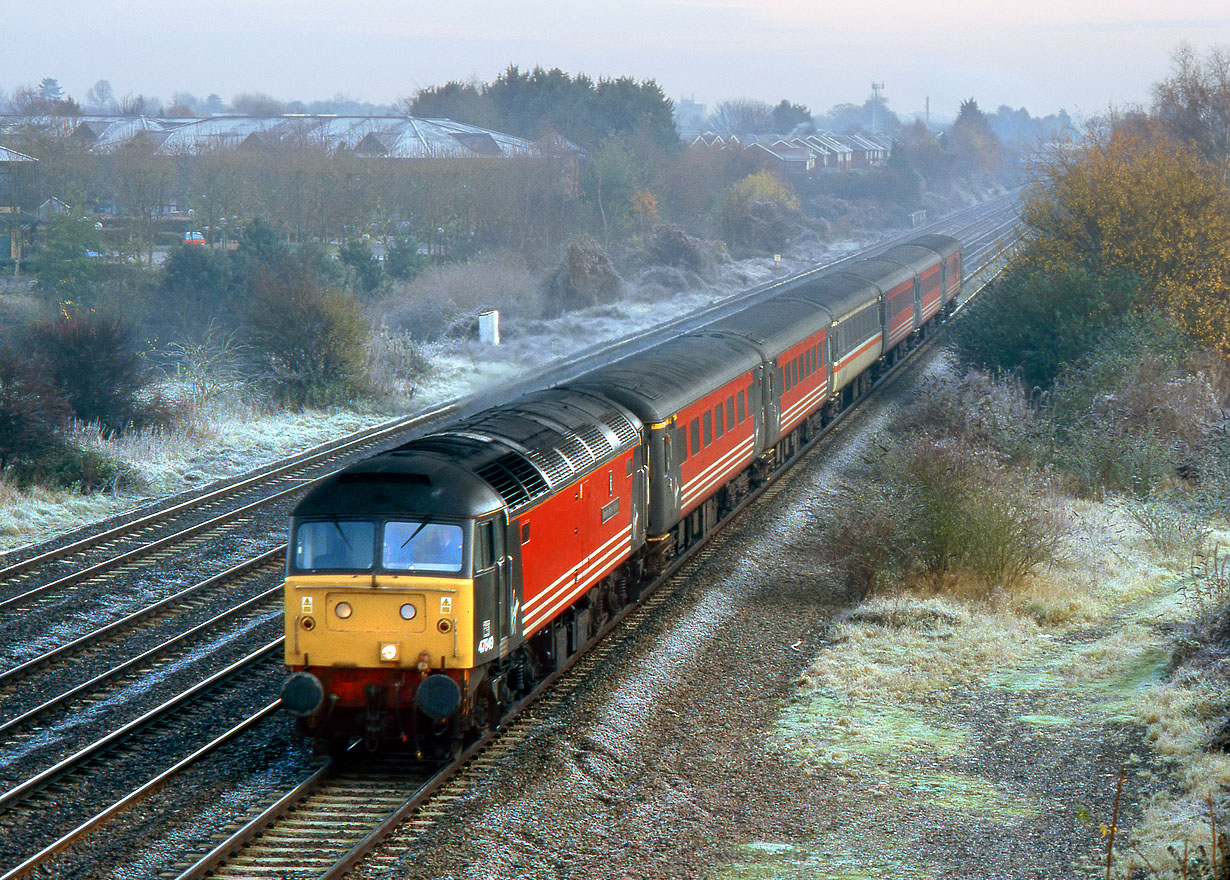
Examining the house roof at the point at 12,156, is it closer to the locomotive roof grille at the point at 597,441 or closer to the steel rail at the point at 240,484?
the steel rail at the point at 240,484

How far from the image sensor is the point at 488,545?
1088cm

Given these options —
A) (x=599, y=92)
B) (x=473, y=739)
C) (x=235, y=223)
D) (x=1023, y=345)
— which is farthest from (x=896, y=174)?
(x=473, y=739)

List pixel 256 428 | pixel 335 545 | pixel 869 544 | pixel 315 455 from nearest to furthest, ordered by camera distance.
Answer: pixel 335 545
pixel 869 544
pixel 315 455
pixel 256 428

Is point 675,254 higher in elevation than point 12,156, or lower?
lower

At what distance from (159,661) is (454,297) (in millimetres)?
35515

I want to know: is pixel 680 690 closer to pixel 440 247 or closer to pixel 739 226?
pixel 440 247

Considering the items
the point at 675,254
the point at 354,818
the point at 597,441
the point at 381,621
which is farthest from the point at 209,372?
the point at 675,254

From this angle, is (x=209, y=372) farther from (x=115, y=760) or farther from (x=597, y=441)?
(x=115, y=760)

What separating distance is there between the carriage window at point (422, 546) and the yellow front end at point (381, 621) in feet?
0.42

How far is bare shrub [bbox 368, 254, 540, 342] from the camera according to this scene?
44.9 m

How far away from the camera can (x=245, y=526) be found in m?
20.5

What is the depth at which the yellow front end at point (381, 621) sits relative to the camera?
34.5ft

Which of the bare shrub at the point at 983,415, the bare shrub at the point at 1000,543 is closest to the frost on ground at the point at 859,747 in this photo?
the bare shrub at the point at 1000,543

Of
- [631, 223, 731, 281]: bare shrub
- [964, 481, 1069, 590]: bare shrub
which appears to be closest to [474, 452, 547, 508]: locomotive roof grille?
[964, 481, 1069, 590]: bare shrub
